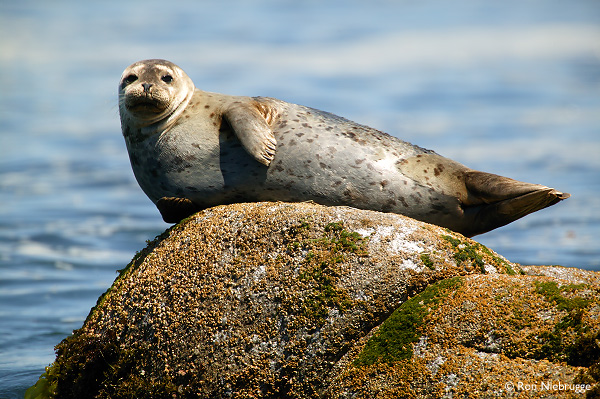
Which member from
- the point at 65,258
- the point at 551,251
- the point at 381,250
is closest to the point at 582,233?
the point at 551,251

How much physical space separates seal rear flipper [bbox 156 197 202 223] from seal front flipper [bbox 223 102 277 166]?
2.15ft

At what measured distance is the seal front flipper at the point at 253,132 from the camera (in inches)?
229

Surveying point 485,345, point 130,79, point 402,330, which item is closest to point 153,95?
point 130,79

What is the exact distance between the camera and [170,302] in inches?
207

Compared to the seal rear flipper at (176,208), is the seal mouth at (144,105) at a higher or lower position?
higher

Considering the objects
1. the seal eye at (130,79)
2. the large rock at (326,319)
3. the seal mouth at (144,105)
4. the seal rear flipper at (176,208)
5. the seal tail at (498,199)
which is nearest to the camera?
the large rock at (326,319)

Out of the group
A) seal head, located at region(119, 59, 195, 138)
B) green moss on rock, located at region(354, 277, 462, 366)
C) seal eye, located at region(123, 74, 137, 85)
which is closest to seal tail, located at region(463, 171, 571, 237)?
green moss on rock, located at region(354, 277, 462, 366)

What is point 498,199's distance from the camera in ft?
19.5

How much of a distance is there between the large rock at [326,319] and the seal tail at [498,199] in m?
0.50

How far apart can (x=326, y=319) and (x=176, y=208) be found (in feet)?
5.58

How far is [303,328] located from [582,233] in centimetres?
1105

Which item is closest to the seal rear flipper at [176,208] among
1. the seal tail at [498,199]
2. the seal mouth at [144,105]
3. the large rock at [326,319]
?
the large rock at [326,319]

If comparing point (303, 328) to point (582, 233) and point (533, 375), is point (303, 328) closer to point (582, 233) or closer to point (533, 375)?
point (533, 375)

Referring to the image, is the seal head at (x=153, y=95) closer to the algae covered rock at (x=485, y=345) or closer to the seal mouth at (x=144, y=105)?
the seal mouth at (x=144, y=105)
